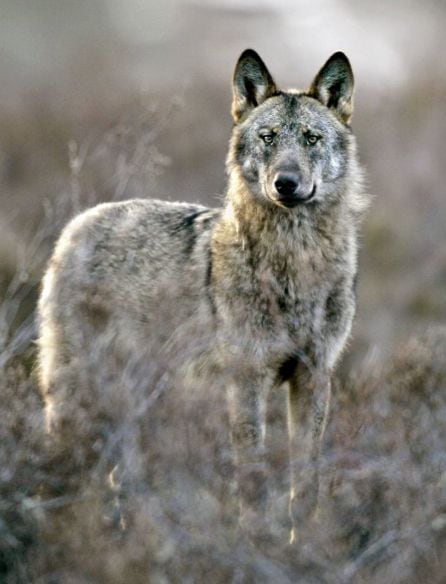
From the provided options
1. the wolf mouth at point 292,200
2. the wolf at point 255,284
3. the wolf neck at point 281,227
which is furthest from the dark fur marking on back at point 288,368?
the wolf mouth at point 292,200

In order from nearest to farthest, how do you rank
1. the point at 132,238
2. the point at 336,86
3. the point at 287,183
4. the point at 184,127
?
1. the point at 287,183
2. the point at 336,86
3. the point at 132,238
4. the point at 184,127

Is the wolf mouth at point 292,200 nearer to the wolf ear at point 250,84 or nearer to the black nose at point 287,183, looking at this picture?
the black nose at point 287,183

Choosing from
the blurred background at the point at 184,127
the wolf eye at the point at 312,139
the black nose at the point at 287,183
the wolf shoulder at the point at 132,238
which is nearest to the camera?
the black nose at the point at 287,183

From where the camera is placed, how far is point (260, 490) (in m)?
5.50

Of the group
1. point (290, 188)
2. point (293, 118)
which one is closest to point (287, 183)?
point (290, 188)

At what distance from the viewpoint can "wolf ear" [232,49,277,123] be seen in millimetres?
6570

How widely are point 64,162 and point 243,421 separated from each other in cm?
986

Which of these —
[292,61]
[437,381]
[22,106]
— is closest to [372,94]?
[22,106]

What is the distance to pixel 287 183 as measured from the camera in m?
6.05

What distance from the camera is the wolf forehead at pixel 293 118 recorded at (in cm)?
635

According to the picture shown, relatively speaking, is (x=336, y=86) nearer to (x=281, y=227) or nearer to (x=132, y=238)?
(x=281, y=227)

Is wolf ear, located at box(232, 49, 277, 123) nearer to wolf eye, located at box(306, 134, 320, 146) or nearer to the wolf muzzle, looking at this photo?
wolf eye, located at box(306, 134, 320, 146)

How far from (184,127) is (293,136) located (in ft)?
35.1

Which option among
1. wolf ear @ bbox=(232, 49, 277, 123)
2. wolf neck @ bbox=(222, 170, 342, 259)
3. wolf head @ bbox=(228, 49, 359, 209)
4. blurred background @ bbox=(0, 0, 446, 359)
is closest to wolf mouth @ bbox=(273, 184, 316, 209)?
wolf head @ bbox=(228, 49, 359, 209)
